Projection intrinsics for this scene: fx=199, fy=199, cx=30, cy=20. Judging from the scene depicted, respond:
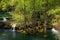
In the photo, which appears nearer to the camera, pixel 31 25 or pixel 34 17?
pixel 31 25

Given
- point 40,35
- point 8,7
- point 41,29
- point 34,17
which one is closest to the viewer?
point 40,35

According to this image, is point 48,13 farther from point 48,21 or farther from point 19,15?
point 19,15

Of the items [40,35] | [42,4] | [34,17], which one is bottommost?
[40,35]

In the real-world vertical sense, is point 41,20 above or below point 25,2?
below

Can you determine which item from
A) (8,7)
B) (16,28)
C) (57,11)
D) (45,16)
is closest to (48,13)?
(45,16)

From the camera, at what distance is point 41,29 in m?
25.4

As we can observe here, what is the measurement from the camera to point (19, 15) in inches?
1059

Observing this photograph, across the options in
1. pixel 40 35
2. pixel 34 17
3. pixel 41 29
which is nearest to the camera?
pixel 40 35

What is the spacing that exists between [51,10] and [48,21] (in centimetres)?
167

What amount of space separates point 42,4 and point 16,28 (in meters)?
4.97

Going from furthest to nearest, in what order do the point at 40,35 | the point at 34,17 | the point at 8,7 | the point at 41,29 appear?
the point at 8,7, the point at 34,17, the point at 41,29, the point at 40,35

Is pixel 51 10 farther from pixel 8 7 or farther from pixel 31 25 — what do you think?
pixel 8 7

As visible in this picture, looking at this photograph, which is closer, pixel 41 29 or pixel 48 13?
pixel 41 29

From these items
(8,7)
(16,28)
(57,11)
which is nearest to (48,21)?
(57,11)
